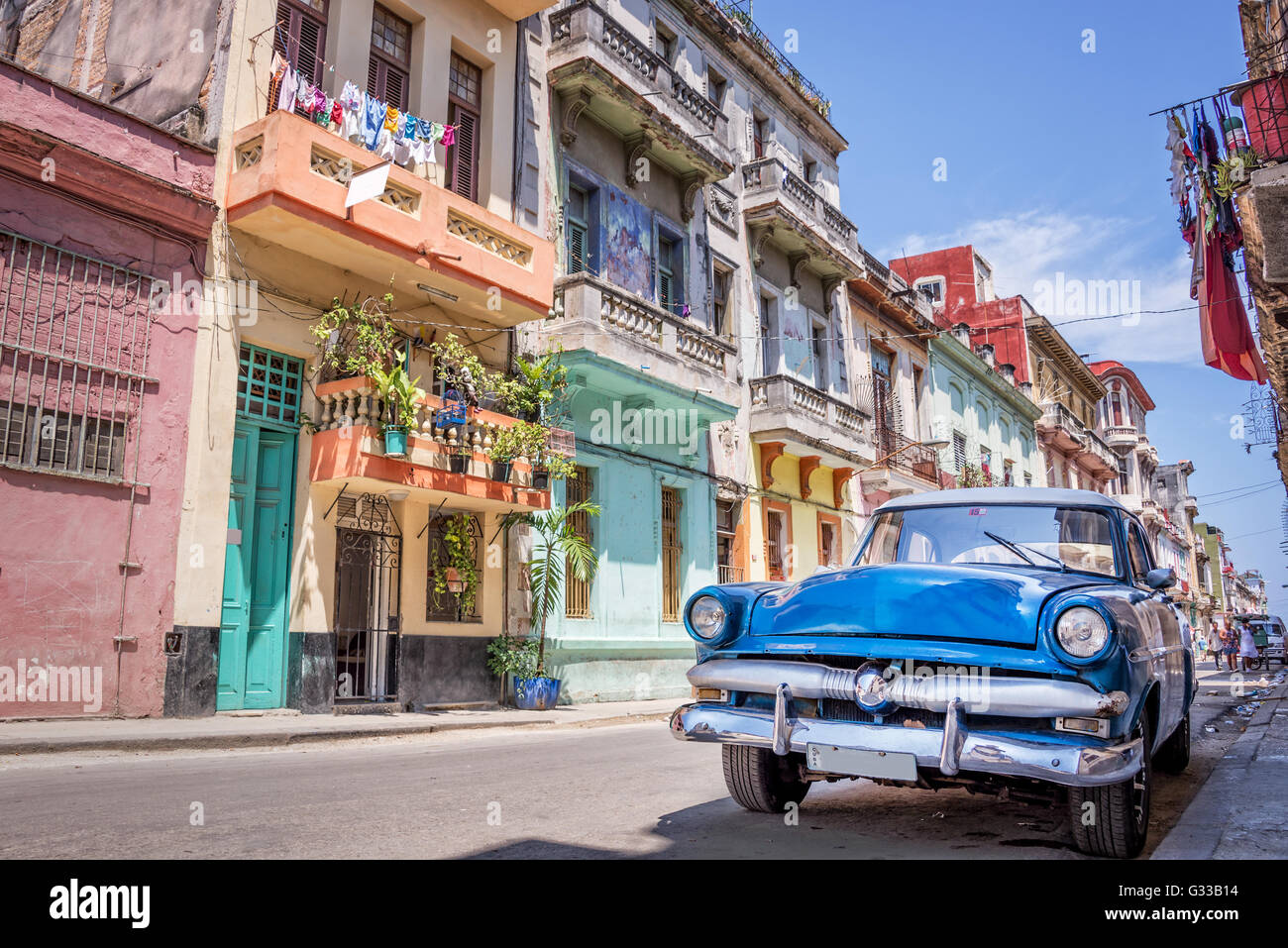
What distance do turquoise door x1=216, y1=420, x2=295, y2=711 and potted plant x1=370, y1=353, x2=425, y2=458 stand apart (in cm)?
140

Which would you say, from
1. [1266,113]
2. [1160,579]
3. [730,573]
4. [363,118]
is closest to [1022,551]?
[1160,579]

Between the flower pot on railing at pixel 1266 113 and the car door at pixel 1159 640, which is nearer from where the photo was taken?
the car door at pixel 1159 640

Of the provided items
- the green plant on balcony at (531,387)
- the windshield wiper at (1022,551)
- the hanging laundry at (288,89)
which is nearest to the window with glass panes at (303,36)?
the hanging laundry at (288,89)

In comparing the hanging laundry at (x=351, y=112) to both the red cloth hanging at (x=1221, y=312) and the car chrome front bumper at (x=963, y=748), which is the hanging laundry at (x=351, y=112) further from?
the red cloth hanging at (x=1221, y=312)

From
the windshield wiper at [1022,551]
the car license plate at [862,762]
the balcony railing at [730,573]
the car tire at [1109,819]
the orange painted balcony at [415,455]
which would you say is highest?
the orange painted balcony at [415,455]

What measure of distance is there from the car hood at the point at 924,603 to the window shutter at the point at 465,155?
453 inches

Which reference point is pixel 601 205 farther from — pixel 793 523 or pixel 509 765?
pixel 509 765

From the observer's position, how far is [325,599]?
11539mm

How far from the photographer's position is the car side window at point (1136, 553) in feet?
17.0

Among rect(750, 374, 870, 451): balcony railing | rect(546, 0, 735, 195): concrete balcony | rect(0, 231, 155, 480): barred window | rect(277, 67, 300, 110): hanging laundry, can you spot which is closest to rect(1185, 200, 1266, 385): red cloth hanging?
rect(750, 374, 870, 451): balcony railing

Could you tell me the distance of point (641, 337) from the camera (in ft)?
50.5

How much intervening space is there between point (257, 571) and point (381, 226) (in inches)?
170

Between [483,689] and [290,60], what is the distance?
8666 mm
